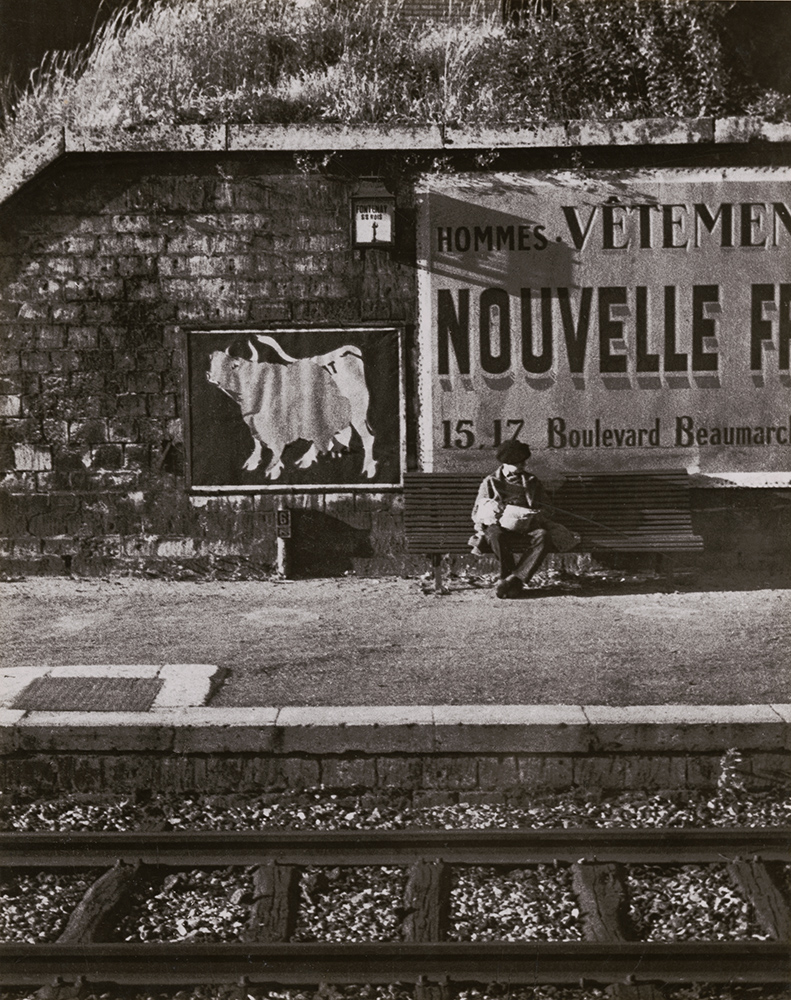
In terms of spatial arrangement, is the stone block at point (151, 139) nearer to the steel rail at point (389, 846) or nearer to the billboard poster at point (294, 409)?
the billboard poster at point (294, 409)

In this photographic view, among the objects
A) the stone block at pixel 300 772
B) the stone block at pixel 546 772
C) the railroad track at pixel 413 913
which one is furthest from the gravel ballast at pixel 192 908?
the stone block at pixel 546 772

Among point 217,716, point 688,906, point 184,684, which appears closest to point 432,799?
point 217,716

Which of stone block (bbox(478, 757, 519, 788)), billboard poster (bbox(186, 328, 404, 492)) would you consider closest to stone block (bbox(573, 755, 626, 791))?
stone block (bbox(478, 757, 519, 788))

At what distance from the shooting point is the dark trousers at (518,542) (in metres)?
9.10

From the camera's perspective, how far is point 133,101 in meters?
10.1

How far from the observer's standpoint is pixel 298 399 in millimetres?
9984

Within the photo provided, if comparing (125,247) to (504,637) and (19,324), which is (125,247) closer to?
(19,324)

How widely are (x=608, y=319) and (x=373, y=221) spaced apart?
83.4 inches

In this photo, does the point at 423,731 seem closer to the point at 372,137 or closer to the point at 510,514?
the point at 510,514

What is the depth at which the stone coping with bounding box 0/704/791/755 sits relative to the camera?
5859 mm

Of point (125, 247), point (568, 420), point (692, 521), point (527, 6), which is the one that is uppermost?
point (527, 6)

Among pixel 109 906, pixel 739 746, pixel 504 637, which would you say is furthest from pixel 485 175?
pixel 109 906

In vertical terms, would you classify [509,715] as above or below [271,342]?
below

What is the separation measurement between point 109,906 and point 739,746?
3127 mm
